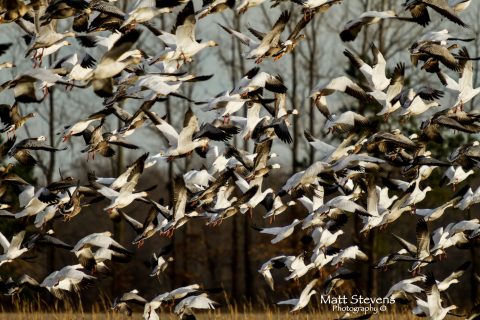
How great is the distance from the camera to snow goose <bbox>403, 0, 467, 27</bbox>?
13.5m

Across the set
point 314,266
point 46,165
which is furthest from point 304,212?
point 314,266

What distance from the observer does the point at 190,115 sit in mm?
13938

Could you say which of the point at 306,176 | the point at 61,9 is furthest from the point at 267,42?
the point at 61,9

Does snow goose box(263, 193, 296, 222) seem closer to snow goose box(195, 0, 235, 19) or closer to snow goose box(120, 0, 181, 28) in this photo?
snow goose box(195, 0, 235, 19)

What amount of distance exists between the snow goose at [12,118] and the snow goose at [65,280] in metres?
2.43

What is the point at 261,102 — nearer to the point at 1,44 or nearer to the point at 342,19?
the point at 1,44

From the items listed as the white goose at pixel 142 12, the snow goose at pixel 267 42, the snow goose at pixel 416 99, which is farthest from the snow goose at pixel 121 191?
the snow goose at pixel 416 99

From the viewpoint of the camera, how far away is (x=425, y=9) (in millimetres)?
13992

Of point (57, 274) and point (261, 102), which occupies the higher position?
point (261, 102)

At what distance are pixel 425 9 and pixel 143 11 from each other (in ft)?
13.2

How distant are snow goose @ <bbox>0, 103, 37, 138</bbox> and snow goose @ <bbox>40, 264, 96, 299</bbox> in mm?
2428

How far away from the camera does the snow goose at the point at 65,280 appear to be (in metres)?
15.4

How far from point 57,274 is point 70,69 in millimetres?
3265

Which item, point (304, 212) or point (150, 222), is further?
point (304, 212)
